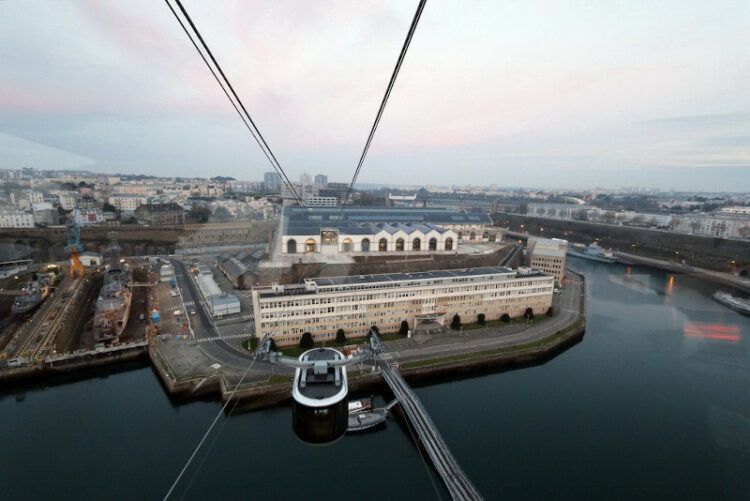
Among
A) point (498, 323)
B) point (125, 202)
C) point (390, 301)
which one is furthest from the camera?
point (125, 202)

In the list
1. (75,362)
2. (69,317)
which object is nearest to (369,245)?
(75,362)

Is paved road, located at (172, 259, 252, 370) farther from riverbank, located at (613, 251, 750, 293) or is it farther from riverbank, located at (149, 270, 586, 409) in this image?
riverbank, located at (613, 251, 750, 293)

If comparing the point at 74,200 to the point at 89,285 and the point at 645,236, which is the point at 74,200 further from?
the point at 645,236

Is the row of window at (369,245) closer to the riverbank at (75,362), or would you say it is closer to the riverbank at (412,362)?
the riverbank at (412,362)

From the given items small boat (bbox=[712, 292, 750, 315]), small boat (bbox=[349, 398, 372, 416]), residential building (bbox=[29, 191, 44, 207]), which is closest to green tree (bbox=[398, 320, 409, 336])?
small boat (bbox=[349, 398, 372, 416])

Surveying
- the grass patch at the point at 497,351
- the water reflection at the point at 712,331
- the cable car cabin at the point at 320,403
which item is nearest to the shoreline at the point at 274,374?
the grass patch at the point at 497,351

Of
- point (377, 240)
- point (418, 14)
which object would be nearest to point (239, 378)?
point (418, 14)

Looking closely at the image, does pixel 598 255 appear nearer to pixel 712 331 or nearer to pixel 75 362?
pixel 712 331
